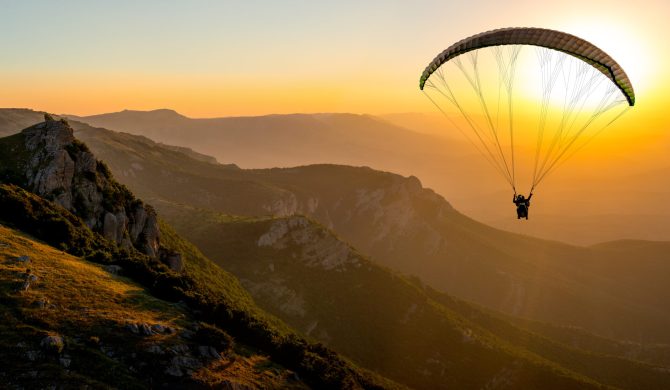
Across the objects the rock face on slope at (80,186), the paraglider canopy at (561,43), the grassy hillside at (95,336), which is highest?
the paraglider canopy at (561,43)

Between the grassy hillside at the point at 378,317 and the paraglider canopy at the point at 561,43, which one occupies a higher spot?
the paraglider canopy at the point at 561,43

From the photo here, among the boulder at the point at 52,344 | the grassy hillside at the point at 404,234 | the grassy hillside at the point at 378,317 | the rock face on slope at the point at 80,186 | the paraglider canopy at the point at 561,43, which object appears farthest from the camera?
the grassy hillside at the point at 404,234

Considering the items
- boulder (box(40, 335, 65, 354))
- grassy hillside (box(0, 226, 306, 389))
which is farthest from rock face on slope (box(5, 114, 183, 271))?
boulder (box(40, 335, 65, 354))

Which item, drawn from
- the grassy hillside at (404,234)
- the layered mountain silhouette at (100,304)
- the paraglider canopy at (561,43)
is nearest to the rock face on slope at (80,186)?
the layered mountain silhouette at (100,304)

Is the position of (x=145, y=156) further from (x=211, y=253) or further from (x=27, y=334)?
(x=27, y=334)

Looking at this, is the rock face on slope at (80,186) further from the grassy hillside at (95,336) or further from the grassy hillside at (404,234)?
the grassy hillside at (404,234)
